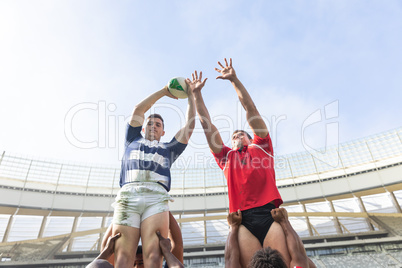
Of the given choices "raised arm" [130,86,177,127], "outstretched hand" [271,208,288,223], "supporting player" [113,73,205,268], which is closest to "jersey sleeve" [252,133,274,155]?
"outstretched hand" [271,208,288,223]

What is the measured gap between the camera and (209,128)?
11.0 feet

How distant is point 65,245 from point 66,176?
645 centimetres

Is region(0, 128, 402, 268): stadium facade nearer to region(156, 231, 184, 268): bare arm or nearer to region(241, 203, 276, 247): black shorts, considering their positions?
region(241, 203, 276, 247): black shorts

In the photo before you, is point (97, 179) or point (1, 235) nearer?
point (1, 235)

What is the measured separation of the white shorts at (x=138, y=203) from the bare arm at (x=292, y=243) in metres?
1.19

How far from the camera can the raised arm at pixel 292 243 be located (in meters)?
2.43

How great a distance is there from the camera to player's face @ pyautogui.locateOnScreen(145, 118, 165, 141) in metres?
3.58

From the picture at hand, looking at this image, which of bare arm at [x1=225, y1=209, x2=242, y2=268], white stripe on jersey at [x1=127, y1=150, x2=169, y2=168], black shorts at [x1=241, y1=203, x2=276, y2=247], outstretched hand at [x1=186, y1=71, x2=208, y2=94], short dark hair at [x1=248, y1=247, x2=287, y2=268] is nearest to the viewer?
short dark hair at [x1=248, y1=247, x2=287, y2=268]

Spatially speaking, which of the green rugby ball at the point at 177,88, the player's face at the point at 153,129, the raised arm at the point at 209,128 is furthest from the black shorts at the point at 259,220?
the green rugby ball at the point at 177,88

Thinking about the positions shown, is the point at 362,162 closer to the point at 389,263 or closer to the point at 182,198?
the point at 389,263

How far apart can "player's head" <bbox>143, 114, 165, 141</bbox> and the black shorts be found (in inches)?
59.5

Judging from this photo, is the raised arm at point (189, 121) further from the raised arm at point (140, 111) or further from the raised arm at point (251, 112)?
the raised arm at point (251, 112)

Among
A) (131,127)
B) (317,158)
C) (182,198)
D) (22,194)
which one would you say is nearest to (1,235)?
(22,194)

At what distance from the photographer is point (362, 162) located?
83.7 ft
